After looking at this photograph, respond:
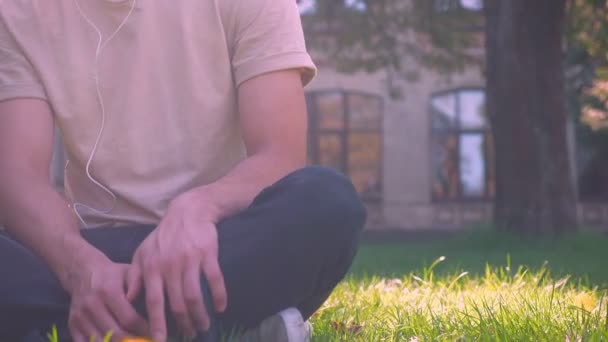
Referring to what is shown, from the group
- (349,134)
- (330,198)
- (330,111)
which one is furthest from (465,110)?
(330,198)

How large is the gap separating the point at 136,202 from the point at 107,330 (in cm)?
47

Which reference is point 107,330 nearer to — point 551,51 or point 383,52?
point 551,51

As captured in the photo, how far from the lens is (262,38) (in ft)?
7.29

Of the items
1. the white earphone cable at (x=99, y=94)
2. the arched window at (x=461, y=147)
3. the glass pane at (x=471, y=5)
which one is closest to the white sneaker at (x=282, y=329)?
the white earphone cable at (x=99, y=94)

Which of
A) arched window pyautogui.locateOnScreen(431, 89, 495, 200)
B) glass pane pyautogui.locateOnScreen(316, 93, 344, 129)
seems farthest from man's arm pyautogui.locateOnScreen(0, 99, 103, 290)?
arched window pyautogui.locateOnScreen(431, 89, 495, 200)

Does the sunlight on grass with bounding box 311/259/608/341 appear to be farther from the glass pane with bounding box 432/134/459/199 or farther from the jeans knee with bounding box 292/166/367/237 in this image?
the glass pane with bounding box 432/134/459/199

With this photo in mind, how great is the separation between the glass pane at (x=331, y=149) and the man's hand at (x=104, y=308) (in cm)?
1703

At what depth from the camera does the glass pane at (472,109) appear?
1886 centimetres

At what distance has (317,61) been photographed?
60.6 ft

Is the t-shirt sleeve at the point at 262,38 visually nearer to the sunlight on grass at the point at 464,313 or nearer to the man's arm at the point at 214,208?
the man's arm at the point at 214,208

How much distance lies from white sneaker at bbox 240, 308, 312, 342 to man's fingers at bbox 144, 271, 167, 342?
0.98 feet

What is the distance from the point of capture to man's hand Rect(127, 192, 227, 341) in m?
1.74

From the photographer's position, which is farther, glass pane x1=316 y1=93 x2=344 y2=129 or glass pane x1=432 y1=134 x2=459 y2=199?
glass pane x1=432 y1=134 x2=459 y2=199

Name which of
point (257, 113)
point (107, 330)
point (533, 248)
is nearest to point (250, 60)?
point (257, 113)
